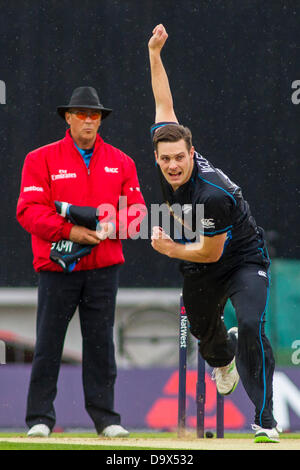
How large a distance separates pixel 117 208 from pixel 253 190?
5792 millimetres

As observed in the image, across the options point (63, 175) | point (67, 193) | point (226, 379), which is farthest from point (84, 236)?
point (226, 379)

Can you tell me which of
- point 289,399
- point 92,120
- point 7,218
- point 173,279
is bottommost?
point 289,399

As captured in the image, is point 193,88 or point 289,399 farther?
point 193,88

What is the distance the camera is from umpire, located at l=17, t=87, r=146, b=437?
6.02 meters

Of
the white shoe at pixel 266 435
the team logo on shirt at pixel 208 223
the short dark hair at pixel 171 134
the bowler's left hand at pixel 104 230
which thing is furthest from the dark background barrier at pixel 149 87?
the white shoe at pixel 266 435

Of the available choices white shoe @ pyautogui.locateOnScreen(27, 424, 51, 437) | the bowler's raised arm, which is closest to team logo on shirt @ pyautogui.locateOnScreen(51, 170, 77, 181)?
the bowler's raised arm

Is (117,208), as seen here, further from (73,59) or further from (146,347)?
(73,59)

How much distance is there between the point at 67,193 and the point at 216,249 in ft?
4.34

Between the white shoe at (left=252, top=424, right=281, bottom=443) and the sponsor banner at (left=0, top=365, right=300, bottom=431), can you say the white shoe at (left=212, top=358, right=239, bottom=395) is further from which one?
the sponsor banner at (left=0, top=365, right=300, bottom=431)

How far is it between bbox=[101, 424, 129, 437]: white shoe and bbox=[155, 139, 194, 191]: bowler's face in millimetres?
1687

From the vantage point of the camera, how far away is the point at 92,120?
6309mm

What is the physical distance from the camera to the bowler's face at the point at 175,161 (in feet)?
17.1
